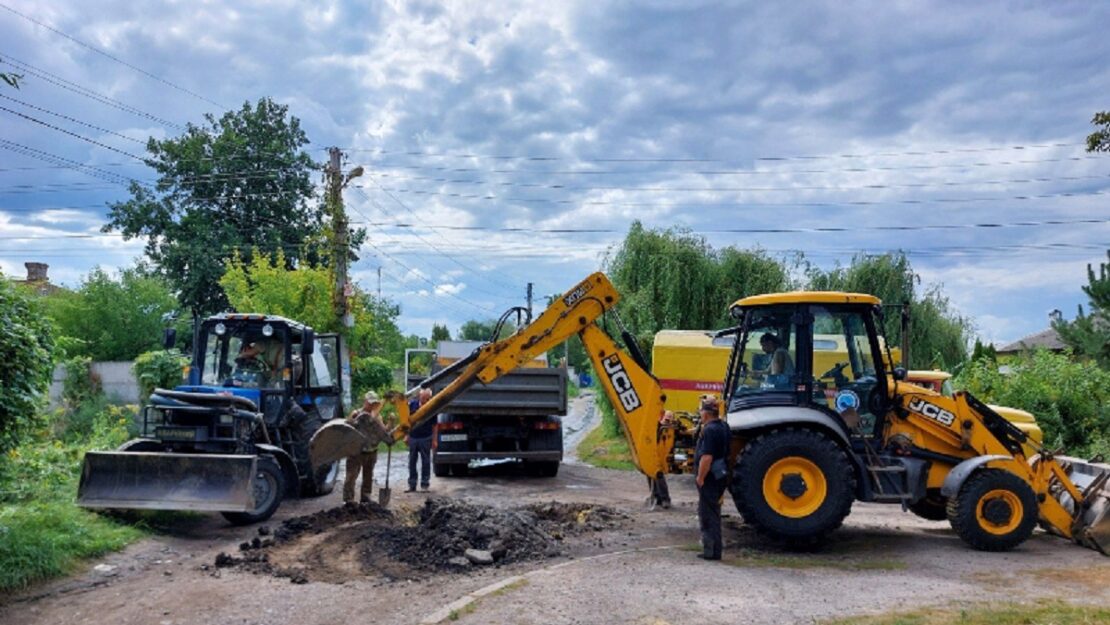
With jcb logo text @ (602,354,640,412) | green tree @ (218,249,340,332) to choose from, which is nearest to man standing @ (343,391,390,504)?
jcb logo text @ (602,354,640,412)

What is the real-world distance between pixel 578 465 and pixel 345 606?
12989mm

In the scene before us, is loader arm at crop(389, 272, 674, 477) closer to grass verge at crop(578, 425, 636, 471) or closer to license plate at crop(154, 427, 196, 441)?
license plate at crop(154, 427, 196, 441)

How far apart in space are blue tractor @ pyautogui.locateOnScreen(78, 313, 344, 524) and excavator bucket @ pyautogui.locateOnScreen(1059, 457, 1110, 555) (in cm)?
878

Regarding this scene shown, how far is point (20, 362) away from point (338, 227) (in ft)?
48.8

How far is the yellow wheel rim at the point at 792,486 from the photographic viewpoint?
848 cm

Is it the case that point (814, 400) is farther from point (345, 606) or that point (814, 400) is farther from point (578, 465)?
point (578, 465)

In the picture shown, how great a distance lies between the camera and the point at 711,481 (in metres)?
8.25

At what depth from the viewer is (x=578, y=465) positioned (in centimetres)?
1953

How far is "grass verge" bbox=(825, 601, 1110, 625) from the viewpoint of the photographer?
6.15 meters

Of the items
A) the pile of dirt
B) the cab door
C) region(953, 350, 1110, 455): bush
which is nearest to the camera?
the pile of dirt

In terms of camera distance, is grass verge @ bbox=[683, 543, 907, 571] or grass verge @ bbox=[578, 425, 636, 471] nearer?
grass verge @ bbox=[683, 543, 907, 571]

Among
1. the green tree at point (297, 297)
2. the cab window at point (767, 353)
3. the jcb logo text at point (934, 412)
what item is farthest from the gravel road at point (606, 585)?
the green tree at point (297, 297)

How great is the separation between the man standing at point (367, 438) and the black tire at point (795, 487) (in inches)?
163

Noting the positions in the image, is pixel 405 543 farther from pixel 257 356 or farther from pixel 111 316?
pixel 111 316
